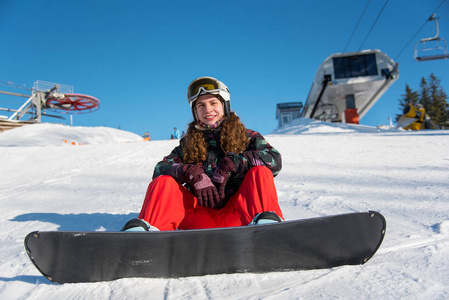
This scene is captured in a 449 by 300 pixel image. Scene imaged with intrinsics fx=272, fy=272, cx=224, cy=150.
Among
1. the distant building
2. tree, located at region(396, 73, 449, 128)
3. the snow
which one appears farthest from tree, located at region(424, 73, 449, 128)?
the snow

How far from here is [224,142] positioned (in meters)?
1.89

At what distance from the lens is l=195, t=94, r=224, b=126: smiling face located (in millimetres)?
1991

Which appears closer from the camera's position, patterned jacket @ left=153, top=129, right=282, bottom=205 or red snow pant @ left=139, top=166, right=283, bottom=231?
red snow pant @ left=139, top=166, right=283, bottom=231

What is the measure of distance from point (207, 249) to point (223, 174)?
67cm

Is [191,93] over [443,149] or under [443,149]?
over

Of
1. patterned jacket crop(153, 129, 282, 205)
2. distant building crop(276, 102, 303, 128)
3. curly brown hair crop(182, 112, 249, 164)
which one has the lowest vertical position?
patterned jacket crop(153, 129, 282, 205)

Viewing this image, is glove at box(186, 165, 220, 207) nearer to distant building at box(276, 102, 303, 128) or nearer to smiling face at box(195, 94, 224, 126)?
smiling face at box(195, 94, 224, 126)

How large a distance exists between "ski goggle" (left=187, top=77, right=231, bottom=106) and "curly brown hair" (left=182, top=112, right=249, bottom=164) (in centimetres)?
23

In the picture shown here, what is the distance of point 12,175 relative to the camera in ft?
15.4

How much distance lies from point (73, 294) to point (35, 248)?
227mm

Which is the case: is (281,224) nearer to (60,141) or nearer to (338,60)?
(60,141)

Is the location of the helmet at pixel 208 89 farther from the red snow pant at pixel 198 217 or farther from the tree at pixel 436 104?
the tree at pixel 436 104

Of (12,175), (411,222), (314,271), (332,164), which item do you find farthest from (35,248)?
(12,175)

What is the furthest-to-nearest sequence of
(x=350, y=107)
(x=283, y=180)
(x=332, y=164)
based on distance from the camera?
(x=350, y=107)
(x=332, y=164)
(x=283, y=180)
